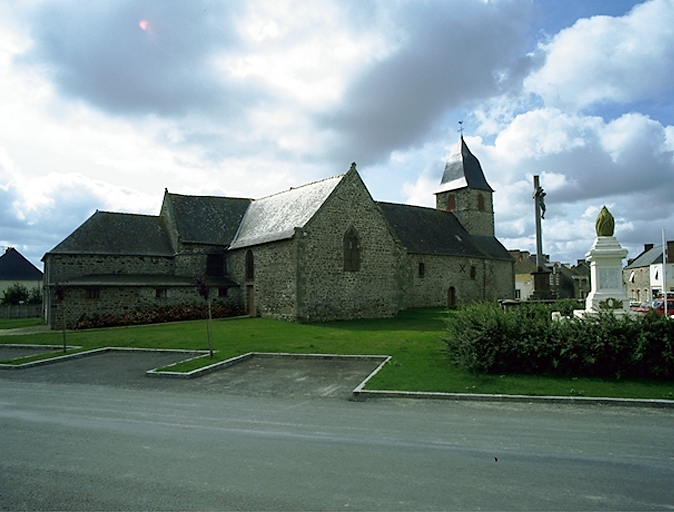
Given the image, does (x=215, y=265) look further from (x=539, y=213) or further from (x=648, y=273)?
(x=648, y=273)

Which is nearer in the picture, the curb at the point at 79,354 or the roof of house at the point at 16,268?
the curb at the point at 79,354

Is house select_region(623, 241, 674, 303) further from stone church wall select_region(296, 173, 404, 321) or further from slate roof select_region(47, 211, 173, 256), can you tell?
slate roof select_region(47, 211, 173, 256)

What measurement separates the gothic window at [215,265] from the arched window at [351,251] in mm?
9738

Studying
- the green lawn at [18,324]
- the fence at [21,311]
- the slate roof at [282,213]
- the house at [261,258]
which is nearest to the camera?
the house at [261,258]

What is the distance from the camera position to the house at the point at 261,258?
26.7m

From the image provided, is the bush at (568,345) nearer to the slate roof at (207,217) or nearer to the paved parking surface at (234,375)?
the paved parking surface at (234,375)

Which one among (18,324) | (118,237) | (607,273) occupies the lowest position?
(18,324)

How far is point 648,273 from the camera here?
5466cm

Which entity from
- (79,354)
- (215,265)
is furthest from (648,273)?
(79,354)

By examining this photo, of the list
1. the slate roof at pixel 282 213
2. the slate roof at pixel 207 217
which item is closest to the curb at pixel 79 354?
the slate roof at pixel 282 213

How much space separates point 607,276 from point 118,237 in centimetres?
2818

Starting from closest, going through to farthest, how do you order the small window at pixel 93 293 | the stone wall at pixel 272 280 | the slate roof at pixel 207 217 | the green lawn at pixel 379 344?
the green lawn at pixel 379 344, the stone wall at pixel 272 280, the small window at pixel 93 293, the slate roof at pixel 207 217

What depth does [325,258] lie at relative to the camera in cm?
2700

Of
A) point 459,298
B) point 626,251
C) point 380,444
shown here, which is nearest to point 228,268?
point 459,298
